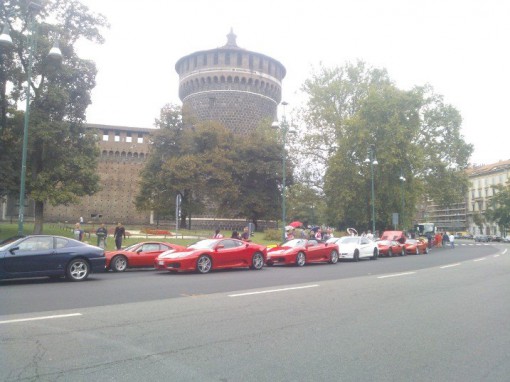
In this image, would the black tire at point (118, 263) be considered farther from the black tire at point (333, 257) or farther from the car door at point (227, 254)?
the black tire at point (333, 257)

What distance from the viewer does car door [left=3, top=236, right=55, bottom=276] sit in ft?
40.2

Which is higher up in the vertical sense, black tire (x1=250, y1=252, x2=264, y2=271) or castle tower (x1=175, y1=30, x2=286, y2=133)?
castle tower (x1=175, y1=30, x2=286, y2=133)

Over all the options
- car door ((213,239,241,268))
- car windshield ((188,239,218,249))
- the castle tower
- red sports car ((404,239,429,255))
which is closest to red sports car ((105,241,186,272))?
car windshield ((188,239,218,249))

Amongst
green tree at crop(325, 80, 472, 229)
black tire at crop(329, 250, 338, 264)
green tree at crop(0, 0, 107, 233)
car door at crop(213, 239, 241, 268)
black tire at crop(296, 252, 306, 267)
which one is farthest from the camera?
green tree at crop(325, 80, 472, 229)

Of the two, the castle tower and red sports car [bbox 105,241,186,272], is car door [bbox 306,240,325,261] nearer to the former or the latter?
red sports car [bbox 105,241,186,272]

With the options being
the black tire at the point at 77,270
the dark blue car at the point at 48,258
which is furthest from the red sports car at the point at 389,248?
the black tire at the point at 77,270

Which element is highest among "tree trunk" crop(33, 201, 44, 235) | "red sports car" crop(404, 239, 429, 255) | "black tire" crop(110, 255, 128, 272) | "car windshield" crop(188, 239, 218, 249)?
"tree trunk" crop(33, 201, 44, 235)

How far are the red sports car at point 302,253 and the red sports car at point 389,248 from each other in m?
8.08

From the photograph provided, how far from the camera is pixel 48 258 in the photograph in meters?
12.9

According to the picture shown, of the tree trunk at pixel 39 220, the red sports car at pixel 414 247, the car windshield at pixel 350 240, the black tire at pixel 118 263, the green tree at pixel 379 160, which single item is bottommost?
the red sports car at pixel 414 247

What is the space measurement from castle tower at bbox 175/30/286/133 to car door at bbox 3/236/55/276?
51.8 meters

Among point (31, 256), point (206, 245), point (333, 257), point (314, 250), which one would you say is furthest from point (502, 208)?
point (31, 256)

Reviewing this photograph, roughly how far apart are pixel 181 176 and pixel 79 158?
16.1 m

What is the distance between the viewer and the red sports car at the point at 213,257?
52.4 feet
